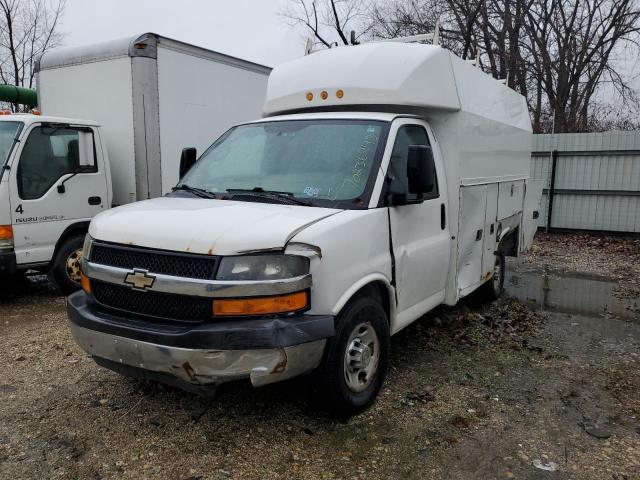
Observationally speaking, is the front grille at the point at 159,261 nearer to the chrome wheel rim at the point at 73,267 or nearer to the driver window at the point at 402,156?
the driver window at the point at 402,156

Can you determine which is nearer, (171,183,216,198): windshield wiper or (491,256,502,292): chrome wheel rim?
(171,183,216,198): windshield wiper

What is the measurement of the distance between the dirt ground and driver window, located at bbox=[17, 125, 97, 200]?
173cm

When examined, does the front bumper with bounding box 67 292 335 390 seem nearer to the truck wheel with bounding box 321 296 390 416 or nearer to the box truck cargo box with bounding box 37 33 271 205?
the truck wheel with bounding box 321 296 390 416

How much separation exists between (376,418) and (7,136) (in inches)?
212

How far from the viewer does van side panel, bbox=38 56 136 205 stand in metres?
7.13

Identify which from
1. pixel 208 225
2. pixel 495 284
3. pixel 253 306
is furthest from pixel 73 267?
pixel 495 284

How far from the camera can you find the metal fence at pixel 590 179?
12.3m

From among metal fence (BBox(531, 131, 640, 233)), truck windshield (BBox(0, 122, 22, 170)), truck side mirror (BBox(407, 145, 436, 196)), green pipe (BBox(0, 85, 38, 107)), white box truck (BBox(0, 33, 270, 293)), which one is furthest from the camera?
metal fence (BBox(531, 131, 640, 233))

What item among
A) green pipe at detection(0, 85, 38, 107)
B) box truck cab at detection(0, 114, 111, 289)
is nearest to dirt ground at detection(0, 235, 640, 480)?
box truck cab at detection(0, 114, 111, 289)

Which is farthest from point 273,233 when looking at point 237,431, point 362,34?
point 362,34

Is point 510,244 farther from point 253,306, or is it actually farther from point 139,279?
point 139,279

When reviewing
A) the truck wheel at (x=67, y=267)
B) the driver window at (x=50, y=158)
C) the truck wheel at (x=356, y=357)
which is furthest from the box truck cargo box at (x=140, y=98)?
the truck wheel at (x=356, y=357)

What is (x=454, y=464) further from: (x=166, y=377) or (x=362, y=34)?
(x=362, y=34)

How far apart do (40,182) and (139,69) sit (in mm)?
1857
